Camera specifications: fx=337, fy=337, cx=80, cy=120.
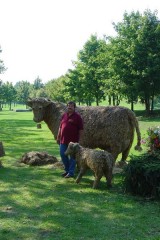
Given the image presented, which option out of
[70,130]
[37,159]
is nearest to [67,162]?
[70,130]

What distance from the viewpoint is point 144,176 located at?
312 inches

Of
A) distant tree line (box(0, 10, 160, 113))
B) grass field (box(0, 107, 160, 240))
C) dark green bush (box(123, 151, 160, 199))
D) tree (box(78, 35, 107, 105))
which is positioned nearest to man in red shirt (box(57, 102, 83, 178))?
grass field (box(0, 107, 160, 240))

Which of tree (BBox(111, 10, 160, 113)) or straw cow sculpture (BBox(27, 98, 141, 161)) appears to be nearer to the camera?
straw cow sculpture (BBox(27, 98, 141, 161))

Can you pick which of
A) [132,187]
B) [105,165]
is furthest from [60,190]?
[132,187]

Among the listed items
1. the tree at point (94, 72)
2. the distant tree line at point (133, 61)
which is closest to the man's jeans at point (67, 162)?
the distant tree line at point (133, 61)

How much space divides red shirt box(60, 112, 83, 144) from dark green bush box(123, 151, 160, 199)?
7.48ft

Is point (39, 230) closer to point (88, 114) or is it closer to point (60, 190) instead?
point (60, 190)

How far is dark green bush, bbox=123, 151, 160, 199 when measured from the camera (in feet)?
25.4

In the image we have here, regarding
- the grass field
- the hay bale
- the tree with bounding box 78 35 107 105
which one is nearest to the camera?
the grass field

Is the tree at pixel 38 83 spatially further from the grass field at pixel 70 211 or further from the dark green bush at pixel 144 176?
the dark green bush at pixel 144 176

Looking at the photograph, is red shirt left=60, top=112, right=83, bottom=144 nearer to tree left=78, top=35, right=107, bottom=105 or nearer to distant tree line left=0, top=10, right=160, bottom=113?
distant tree line left=0, top=10, right=160, bottom=113

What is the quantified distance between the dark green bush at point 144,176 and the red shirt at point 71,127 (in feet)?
7.48

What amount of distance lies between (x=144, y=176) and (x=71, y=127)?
310 centimetres

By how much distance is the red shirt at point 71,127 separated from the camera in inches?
400
